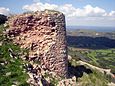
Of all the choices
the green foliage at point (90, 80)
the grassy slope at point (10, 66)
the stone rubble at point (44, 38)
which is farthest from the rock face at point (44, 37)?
the green foliage at point (90, 80)

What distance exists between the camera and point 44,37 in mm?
45969

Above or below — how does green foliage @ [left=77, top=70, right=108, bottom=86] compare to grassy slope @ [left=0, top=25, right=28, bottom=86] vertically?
below

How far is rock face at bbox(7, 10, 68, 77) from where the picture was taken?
45.3 metres

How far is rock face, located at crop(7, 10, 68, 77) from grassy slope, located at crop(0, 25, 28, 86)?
5.66 feet

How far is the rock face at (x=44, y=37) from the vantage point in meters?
45.3

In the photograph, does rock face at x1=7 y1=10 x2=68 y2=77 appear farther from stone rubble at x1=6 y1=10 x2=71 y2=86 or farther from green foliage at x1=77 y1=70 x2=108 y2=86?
green foliage at x1=77 y1=70 x2=108 y2=86

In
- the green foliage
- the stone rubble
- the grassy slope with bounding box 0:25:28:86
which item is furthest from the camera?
the green foliage

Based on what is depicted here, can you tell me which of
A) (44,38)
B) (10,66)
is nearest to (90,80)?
(44,38)

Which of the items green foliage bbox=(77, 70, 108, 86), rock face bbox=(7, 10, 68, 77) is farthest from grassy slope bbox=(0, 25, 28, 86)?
green foliage bbox=(77, 70, 108, 86)

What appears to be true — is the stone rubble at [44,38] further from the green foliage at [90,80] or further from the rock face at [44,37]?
the green foliage at [90,80]

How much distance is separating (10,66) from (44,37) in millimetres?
9666

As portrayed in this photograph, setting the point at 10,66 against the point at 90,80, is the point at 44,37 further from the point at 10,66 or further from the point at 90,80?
the point at 90,80

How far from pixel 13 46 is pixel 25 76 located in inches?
444

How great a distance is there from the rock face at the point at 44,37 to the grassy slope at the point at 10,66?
1725 millimetres
